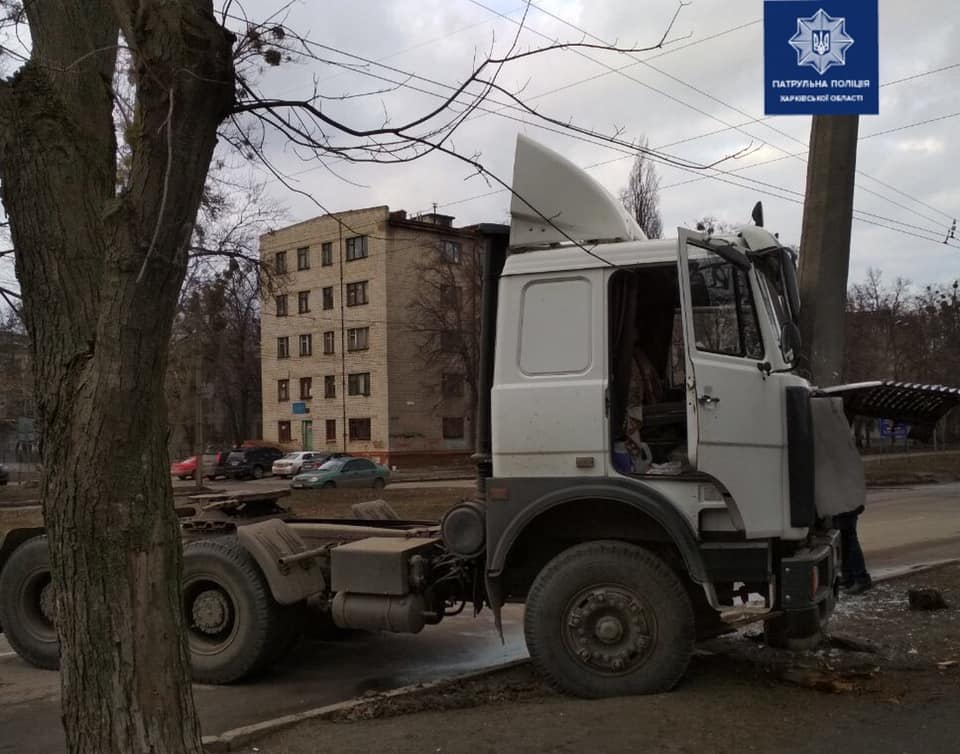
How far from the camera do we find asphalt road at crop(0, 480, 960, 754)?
6.27m

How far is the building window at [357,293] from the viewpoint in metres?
55.2

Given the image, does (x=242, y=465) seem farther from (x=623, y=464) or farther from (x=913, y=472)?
(x=623, y=464)

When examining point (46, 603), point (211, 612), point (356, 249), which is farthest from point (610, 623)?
point (356, 249)

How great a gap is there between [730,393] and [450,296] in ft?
146

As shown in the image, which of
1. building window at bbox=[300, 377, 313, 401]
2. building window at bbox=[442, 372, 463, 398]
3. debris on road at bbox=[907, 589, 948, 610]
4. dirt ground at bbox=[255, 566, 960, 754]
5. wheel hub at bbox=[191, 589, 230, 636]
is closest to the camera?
dirt ground at bbox=[255, 566, 960, 754]

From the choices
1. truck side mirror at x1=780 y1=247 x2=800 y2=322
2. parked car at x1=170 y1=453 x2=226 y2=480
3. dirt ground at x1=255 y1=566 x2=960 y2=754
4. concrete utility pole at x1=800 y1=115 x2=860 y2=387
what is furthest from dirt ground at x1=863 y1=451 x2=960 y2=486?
parked car at x1=170 y1=453 x2=226 y2=480

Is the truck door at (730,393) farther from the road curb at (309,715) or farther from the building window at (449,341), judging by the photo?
the building window at (449,341)

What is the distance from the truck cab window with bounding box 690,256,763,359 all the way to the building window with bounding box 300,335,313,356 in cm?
5418

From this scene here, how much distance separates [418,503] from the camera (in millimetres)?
23141

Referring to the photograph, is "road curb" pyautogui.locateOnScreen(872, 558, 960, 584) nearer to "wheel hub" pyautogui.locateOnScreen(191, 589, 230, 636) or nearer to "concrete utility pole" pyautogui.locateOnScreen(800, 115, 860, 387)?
"concrete utility pole" pyautogui.locateOnScreen(800, 115, 860, 387)

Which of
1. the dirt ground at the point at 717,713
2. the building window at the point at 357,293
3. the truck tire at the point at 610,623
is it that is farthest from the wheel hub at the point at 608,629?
the building window at the point at 357,293

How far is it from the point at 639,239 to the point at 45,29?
4122 mm

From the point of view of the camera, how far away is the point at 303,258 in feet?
195

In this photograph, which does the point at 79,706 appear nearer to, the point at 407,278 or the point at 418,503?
the point at 418,503
